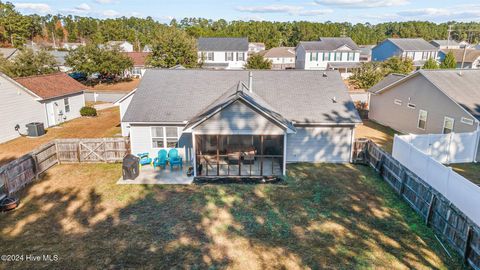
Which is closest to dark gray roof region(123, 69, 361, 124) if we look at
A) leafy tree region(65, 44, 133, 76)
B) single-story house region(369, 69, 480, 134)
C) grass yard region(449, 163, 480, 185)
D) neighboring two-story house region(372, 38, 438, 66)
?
grass yard region(449, 163, 480, 185)

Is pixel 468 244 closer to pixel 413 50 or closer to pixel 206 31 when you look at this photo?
pixel 413 50

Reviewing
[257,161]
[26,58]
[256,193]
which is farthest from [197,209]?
[26,58]

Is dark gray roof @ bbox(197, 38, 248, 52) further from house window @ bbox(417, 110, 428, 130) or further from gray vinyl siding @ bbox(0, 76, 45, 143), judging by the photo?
house window @ bbox(417, 110, 428, 130)

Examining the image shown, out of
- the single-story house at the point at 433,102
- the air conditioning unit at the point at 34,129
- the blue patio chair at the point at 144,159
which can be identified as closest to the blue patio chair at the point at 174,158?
the blue patio chair at the point at 144,159

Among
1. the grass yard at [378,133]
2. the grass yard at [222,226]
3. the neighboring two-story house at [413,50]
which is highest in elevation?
the neighboring two-story house at [413,50]

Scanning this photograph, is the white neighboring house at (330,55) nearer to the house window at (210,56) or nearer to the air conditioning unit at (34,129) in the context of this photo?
the house window at (210,56)

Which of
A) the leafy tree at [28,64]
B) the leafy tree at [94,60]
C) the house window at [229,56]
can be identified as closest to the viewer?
the leafy tree at [28,64]

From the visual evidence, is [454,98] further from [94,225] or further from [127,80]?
[127,80]
